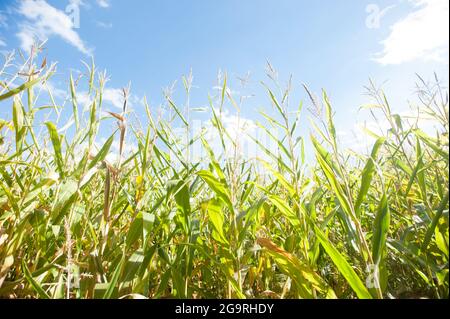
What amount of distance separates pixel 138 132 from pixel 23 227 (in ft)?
2.34

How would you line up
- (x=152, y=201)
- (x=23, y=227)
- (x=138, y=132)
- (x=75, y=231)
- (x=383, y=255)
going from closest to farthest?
(x=383, y=255) < (x=23, y=227) < (x=75, y=231) < (x=138, y=132) < (x=152, y=201)

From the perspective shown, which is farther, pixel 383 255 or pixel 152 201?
pixel 152 201

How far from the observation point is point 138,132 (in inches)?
60.7

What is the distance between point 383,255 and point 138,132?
134cm

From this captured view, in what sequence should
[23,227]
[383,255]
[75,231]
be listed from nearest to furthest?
[383,255] < [23,227] < [75,231]

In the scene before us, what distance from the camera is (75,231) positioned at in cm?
129
